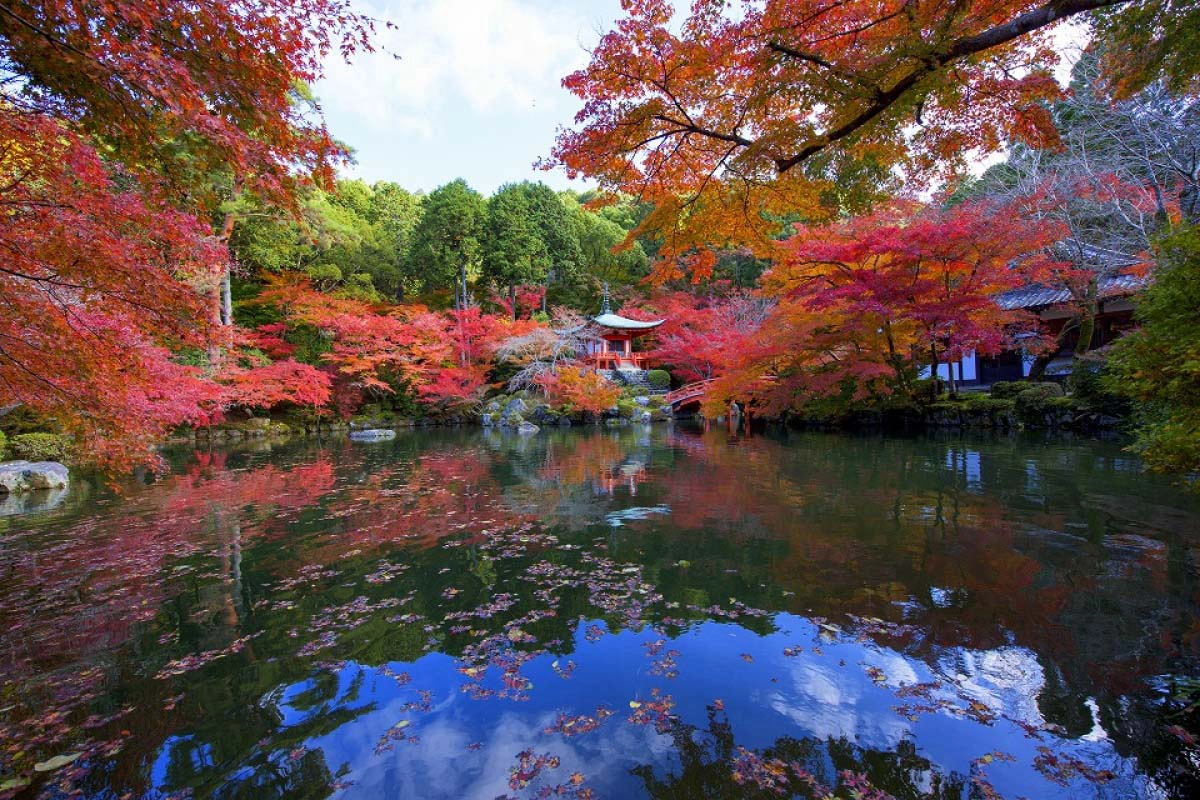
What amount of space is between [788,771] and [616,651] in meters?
1.13

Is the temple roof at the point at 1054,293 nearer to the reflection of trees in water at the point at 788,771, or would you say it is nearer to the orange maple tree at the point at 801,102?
the orange maple tree at the point at 801,102

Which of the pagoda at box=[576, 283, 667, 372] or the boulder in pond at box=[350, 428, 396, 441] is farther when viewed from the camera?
the pagoda at box=[576, 283, 667, 372]

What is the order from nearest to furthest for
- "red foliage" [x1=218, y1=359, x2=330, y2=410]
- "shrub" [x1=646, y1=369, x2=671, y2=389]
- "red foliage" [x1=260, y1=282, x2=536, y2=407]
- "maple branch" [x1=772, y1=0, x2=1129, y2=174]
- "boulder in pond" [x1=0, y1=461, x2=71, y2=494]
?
"maple branch" [x1=772, y1=0, x2=1129, y2=174] < "boulder in pond" [x1=0, y1=461, x2=71, y2=494] < "red foliage" [x1=218, y1=359, x2=330, y2=410] < "red foliage" [x1=260, y1=282, x2=536, y2=407] < "shrub" [x1=646, y1=369, x2=671, y2=389]

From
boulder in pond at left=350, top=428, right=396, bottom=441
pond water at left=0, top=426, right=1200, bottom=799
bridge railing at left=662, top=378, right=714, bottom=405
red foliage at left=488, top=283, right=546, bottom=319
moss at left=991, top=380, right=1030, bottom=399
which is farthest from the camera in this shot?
red foliage at left=488, top=283, right=546, bottom=319

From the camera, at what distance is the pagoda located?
26141 mm

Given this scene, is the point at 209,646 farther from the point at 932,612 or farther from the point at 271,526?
the point at 932,612

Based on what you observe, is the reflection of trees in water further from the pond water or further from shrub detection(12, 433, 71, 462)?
shrub detection(12, 433, 71, 462)

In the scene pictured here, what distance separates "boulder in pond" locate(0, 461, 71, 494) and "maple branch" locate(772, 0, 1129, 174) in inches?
462

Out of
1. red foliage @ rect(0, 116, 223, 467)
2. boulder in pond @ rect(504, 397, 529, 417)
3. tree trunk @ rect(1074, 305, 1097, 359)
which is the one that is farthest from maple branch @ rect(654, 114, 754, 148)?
boulder in pond @ rect(504, 397, 529, 417)

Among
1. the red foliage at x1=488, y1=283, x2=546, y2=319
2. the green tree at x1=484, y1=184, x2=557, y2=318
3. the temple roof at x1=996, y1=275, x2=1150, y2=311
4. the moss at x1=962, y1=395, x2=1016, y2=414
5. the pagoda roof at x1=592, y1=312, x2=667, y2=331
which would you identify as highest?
the green tree at x1=484, y1=184, x2=557, y2=318

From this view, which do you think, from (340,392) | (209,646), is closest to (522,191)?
(340,392)

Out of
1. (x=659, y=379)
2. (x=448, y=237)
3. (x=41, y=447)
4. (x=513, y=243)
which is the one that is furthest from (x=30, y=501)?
(x=659, y=379)

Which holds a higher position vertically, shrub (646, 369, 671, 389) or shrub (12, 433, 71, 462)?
shrub (646, 369, 671, 389)

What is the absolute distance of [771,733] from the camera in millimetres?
2281
